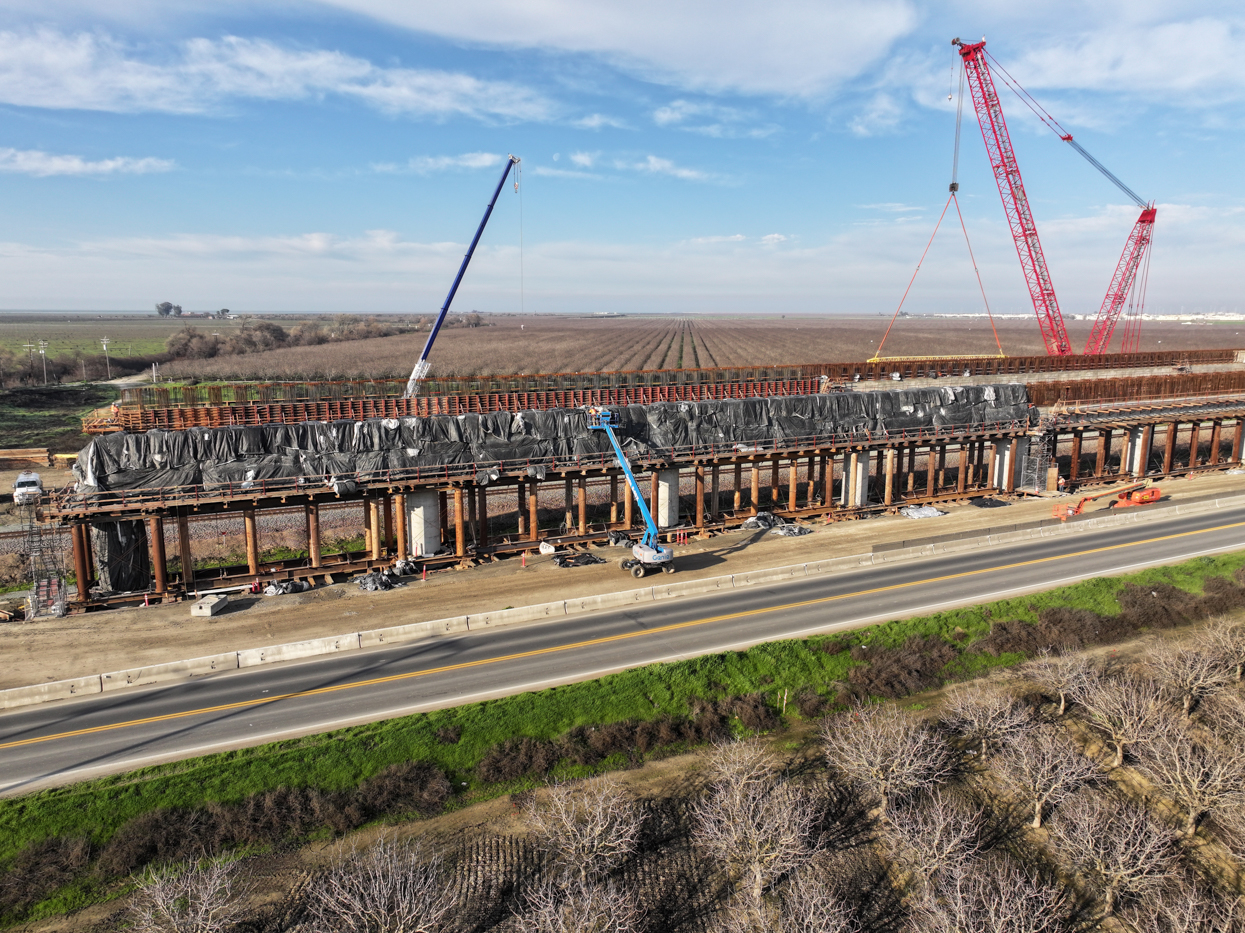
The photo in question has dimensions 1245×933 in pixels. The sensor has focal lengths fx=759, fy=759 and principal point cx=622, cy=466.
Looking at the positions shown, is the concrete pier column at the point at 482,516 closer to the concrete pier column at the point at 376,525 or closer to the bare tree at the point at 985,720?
the concrete pier column at the point at 376,525

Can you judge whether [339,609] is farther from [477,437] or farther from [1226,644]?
[1226,644]

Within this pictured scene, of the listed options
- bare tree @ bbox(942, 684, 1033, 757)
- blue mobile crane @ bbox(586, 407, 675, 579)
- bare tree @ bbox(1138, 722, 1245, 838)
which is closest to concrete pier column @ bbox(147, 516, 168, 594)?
blue mobile crane @ bbox(586, 407, 675, 579)

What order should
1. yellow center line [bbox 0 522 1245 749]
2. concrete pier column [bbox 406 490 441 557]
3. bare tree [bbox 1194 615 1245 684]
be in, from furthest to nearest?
1. concrete pier column [bbox 406 490 441 557]
2. bare tree [bbox 1194 615 1245 684]
3. yellow center line [bbox 0 522 1245 749]

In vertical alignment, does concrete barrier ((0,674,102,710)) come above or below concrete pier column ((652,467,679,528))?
below

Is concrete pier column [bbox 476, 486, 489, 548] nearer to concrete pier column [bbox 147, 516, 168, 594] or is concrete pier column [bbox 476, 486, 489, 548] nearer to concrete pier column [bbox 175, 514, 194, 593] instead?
concrete pier column [bbox 175, 514, 194, 593]

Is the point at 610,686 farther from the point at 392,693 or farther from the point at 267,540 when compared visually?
the point at 267,540

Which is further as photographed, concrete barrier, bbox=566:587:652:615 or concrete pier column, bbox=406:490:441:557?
concrete pier column, bbox=406:490:441:557

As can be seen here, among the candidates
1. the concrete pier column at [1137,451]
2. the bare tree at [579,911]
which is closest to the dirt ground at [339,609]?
the bare tree at [579,911]
